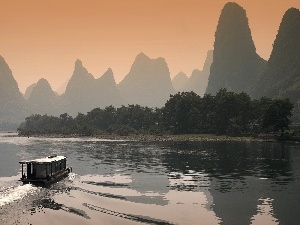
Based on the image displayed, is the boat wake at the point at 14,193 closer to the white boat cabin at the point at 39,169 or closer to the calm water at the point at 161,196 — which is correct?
the calm water at the point at 161,196

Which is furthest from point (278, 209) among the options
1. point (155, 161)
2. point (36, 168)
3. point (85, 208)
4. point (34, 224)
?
point (155, 161)

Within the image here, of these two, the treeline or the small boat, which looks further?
the treeline

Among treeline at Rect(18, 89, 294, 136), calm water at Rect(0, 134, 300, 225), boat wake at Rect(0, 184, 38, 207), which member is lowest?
calm water at Rect(0, 134, 300, 225)

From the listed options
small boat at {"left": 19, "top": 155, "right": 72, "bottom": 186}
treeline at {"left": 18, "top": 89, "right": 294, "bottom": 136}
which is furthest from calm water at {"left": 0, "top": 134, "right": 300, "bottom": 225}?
treeline at {"left": 18, "top": 89, "right": 294, "bottom": 136}

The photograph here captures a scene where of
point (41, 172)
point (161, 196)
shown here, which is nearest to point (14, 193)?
point (41, 172)

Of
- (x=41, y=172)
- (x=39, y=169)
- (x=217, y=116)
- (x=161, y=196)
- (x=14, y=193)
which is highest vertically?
(x=217, y=116)

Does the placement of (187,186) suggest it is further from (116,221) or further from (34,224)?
(34,224)

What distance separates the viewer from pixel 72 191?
41.6 metres

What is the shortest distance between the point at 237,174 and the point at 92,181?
2158 cm

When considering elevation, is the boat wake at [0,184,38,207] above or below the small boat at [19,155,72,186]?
below

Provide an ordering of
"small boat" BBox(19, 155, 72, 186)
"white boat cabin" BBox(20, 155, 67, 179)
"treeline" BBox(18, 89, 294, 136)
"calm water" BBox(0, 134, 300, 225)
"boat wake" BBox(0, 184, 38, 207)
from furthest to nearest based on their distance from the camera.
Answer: "treeline" BBox(18, 89, 294, 136) → "white boat cabin" BBox(20, 155, 67, 179) → "small boat" BBox(19, 155, 72, 186) → "boat wake" BBox(0, 184, 38, 207) → "calm water" BBox(0, 134, 300, 225)

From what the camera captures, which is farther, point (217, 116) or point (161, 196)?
point (217, 116)

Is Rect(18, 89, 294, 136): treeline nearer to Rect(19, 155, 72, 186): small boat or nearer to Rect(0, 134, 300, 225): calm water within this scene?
Rect(0, 134, 300, 225): calm water

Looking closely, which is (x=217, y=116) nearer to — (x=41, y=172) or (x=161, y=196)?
(x=41, y=172)
